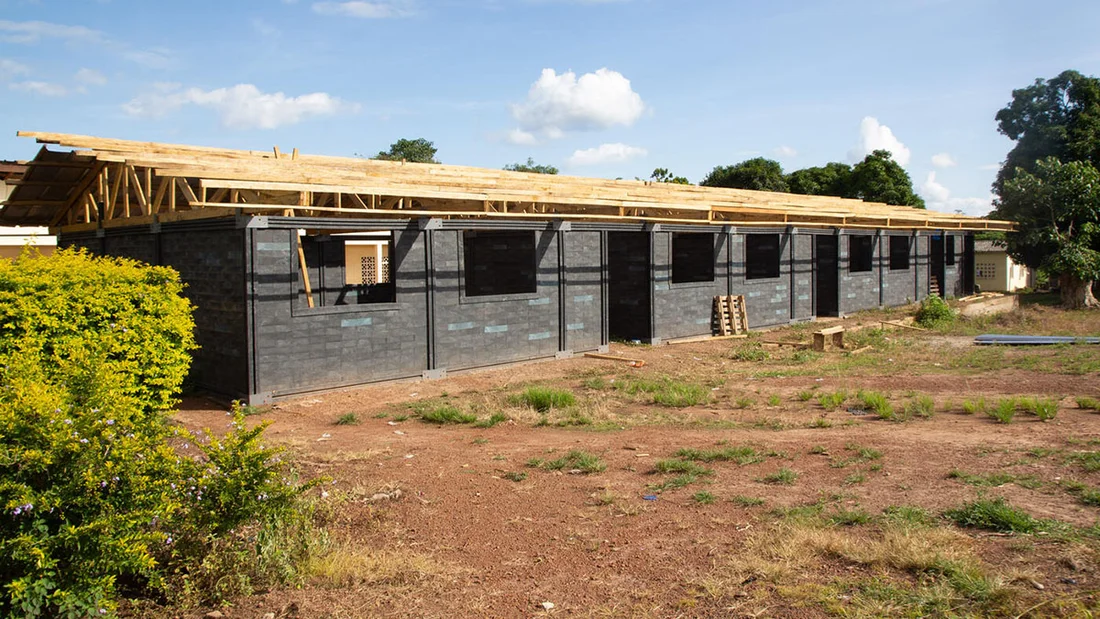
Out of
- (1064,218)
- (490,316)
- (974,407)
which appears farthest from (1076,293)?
(490,316)

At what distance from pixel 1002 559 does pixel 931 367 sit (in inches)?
430

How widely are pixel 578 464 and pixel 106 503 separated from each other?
4965 millimetres

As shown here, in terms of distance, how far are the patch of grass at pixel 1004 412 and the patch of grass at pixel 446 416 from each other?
23.1 feet

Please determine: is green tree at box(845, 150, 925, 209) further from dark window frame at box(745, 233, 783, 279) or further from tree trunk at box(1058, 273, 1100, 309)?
dark window frame at box(745, 233, 783, 279)

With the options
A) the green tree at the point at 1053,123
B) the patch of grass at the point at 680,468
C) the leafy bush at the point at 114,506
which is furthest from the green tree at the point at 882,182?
the leafy bush at the point at 114,506

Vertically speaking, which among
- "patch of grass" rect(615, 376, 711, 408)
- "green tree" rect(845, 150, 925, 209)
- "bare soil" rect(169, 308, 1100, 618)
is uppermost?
"green tree" rect(845, 150, 925, 209)

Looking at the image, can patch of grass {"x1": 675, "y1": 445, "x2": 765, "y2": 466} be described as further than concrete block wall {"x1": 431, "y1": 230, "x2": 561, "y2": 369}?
No

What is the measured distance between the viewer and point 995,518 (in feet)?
20.4

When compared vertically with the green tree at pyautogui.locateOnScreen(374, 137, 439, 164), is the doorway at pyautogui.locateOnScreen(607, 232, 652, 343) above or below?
below

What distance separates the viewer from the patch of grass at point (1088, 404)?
10.8 metres

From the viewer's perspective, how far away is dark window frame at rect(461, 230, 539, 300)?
19547 mm

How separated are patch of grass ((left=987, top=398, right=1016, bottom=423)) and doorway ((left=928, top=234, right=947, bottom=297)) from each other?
23.7 meters

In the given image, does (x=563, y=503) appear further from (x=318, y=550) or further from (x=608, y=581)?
(x=318, y=550)

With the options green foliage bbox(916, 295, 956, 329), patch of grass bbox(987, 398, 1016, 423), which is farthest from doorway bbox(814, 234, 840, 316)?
patch of grass bbox(987, 398, 1016, 423)
